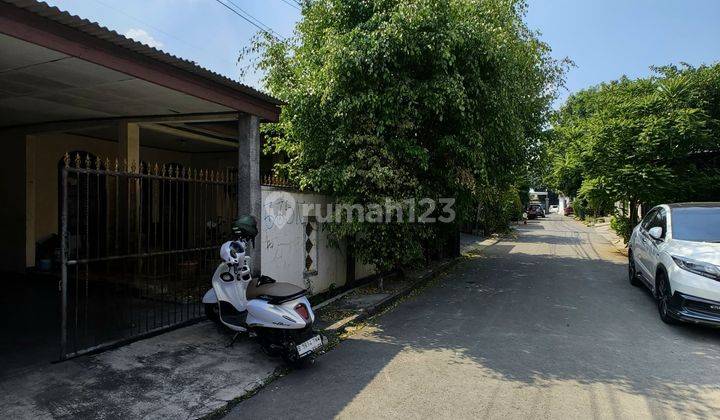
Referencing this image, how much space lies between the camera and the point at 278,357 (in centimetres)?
509

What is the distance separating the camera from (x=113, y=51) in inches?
181

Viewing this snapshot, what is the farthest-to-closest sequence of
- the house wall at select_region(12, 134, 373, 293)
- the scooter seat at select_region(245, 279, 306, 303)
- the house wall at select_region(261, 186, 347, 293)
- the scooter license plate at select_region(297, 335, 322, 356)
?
the house wall at select_region(12, 134, 373, 293) → the house wall at select_region(261, 186, 347, 293) → the scooter seat at select_region(245, 279, 306, 303) → the scooter license plate at select_region(297, 335, 322, 356)

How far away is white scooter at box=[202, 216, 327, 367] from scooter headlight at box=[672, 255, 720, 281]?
15.8ft

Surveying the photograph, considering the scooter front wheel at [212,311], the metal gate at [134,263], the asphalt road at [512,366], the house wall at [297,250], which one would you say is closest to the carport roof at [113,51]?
the metal gate at [134,263]

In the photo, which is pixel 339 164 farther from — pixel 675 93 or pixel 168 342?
pixel 675 93

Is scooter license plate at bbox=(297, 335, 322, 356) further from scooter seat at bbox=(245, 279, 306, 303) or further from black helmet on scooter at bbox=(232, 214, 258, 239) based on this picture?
black helmet on scooter at bbox=(232, 214, 258, 239)

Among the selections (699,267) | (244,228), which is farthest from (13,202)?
(699,267)

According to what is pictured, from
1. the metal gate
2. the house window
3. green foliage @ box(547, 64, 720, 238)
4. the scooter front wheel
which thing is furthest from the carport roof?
green foliage @ box(547, 64, 720, 238)

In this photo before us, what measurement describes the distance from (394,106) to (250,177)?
2.63 metres

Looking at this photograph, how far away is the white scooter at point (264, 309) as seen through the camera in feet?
15.6

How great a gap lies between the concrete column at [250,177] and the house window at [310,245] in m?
1.40

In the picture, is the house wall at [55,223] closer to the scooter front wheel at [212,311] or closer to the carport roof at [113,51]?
the scooter front wheel at [212,311]

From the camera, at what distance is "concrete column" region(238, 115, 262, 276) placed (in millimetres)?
6586

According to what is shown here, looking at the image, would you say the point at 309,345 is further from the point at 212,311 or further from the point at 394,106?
the point at 394,106
